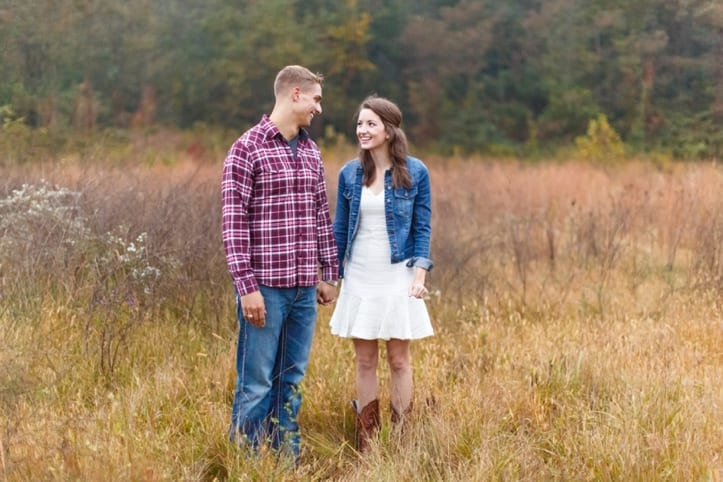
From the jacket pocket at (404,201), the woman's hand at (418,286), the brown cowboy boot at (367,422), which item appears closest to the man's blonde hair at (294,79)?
the jacket pocket at (404,201)

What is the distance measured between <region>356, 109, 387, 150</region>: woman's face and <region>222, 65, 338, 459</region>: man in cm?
24

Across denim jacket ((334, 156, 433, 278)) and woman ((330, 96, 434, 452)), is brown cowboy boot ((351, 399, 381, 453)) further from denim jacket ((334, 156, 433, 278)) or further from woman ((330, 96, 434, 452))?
denim jacket ((334, 156, 433, 278))

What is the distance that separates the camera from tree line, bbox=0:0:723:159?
18.5 meters

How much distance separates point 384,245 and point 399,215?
0.15 metres

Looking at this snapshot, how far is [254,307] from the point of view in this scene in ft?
10.9

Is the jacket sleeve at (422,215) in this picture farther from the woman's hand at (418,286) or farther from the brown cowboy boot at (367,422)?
the brown cowboy boot at (367,422)

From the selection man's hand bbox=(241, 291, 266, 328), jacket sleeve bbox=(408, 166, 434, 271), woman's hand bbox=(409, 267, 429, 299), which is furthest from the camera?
jacket sleeve bbox=(408, 166, 434, 271)

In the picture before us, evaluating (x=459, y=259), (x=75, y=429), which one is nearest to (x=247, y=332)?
(x=75, y=429)

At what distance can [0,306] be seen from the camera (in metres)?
4.78

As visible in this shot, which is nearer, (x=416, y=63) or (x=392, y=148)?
(x=392, y=148)

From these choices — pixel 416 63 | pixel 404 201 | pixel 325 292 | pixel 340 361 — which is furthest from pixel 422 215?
pixel 416 63

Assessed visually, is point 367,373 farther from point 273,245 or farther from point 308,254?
point 273,245

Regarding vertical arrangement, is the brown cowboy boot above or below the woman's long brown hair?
below

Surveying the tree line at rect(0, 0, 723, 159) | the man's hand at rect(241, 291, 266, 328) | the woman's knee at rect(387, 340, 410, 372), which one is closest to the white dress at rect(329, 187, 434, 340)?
the woman's knee at rect(387, 340, 410, 372)
